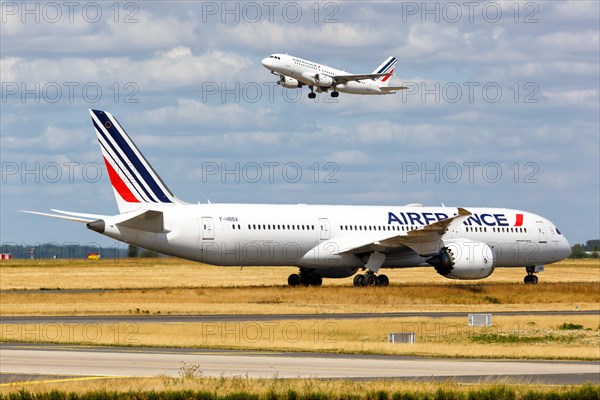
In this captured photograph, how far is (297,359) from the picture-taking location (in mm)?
27766

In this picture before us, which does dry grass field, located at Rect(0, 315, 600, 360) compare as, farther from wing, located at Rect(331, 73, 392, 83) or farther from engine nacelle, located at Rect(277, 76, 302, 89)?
wing, located at Rect(331, 73, 392, 83)

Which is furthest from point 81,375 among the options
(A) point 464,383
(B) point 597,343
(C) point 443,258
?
(C) point 443,258

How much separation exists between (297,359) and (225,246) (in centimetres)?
2792

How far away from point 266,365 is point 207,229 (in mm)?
29210

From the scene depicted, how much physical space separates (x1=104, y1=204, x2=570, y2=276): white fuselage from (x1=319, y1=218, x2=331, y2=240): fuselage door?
53 mm

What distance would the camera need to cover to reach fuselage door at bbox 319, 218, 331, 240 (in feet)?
192

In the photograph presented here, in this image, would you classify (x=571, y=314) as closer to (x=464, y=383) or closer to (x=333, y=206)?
(x=333, y=206)

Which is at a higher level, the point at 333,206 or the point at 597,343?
the point at 333,206

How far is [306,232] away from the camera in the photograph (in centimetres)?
5791

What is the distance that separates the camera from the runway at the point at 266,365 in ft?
79.3

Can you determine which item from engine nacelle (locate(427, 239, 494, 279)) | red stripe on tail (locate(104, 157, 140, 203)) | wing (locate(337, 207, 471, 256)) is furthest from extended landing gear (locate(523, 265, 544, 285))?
red stripe on tail (locate(104, 157, 140, 203))

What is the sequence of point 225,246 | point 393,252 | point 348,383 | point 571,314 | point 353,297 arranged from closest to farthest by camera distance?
point 348,383 < point 571,314 < point 353,297 < point 225,246 < point 393,252

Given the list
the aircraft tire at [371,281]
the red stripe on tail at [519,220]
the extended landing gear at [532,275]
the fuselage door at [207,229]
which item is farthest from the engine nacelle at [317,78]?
the fuselage door at [207,229]

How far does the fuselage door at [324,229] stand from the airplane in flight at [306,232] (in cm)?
6
